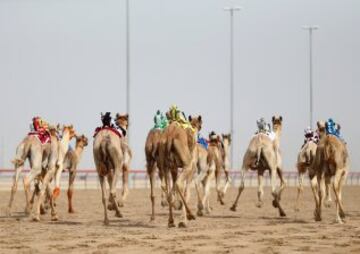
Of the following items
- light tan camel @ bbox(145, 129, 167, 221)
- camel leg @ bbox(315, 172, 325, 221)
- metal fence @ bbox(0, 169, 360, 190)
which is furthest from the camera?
metal fence @ bbox(0, 169, 360, 190)

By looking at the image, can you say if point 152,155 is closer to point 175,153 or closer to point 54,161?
point 175,153

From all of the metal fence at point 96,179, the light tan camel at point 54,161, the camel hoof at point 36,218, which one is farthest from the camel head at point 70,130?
the metal fence at point 96,179

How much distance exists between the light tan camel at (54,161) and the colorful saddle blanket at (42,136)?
0.53ft

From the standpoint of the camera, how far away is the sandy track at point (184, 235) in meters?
18.3

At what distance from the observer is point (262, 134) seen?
A: 2970cm

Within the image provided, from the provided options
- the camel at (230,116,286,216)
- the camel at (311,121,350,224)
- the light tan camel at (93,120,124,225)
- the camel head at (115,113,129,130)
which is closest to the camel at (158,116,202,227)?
the light tan camel at (93,120,124,225)

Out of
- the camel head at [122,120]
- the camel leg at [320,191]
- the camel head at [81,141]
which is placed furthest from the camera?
the camel head at [81,141]

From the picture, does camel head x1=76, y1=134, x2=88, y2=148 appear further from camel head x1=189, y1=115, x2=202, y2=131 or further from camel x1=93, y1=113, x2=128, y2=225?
camel x1=93, y1=113, x2=128, y2=225

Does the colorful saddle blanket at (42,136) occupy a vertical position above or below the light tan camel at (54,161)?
above

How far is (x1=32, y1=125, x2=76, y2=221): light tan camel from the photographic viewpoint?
87.9ft

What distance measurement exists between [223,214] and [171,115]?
5927 millimetres

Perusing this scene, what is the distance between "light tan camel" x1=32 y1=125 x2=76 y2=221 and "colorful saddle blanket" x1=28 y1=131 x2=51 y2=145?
160 mm

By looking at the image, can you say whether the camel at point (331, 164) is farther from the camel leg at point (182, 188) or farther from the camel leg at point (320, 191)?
the camel leg at point (182, 188)

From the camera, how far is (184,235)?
21062 millimetres
